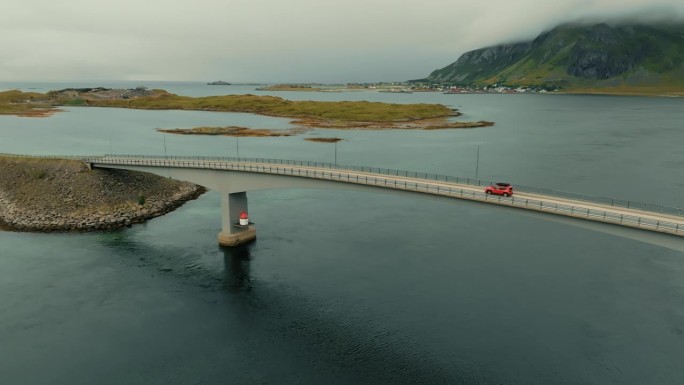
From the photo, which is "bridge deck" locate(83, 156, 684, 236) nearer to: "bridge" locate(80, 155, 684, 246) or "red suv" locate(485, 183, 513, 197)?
"bridge" locate(80, 155, 684, 246)

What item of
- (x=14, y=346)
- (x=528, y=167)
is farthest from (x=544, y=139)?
(x=14, y=346)

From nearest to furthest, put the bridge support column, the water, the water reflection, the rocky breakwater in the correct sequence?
1. the water
2. the water reflection
3. the bridge support column
4. the rocky breakwater

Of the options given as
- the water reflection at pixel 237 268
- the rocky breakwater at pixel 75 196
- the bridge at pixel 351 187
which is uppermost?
the bridge at pixel 351 187

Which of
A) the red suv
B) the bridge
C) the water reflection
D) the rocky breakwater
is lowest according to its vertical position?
the water reflection

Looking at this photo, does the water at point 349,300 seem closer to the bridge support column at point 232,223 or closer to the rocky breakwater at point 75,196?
the bridge support column at point 232,223

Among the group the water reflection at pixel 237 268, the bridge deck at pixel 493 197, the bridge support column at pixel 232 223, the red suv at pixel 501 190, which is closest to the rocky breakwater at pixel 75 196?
the bridge deck at pixel 493 197

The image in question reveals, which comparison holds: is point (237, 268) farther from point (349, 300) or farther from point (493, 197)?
point (493, 197)

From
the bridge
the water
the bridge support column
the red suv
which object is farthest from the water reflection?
the red suv

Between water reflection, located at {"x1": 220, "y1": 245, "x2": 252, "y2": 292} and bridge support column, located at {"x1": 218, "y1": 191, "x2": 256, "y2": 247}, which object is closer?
water reflection, located at {"x1": 220, "y1": 245, "x2": 252, "y2": 292}
